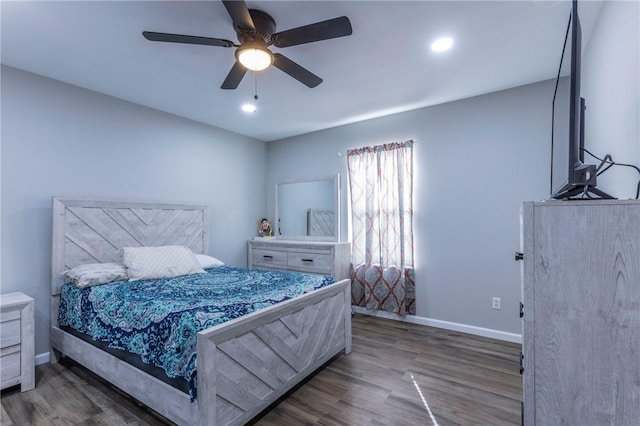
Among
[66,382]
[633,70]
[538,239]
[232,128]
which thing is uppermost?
[232,128]

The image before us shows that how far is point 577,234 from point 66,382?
3.39 meters

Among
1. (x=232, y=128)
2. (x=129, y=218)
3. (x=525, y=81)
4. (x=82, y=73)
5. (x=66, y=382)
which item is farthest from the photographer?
(x=232, y=128)

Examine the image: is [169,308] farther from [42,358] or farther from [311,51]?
[311,51]

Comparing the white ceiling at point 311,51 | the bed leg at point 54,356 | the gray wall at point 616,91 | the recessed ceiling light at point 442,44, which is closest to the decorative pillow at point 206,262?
the bed leg at point 54,356

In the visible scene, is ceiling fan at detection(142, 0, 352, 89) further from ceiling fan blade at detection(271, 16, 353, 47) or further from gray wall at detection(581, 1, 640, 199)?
gray wall at detection(581, 1, 640, 199)

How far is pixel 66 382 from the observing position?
2334 mm

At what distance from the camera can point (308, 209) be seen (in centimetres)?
448

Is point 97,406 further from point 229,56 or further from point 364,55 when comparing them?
point 364,55

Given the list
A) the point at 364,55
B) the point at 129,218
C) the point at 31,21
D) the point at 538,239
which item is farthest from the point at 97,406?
the point at 364,55

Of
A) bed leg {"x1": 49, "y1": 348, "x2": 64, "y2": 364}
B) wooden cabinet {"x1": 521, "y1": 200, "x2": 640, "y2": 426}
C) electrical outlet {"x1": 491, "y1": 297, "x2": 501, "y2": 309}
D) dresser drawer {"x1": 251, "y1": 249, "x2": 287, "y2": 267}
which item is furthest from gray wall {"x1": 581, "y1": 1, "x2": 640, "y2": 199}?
bed leg {"x1": 49, "y1": 348, "x2": 64, "y2": 364}

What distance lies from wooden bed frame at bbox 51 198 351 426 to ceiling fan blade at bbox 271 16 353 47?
168 centimetres

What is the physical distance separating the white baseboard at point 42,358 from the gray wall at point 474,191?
374cm

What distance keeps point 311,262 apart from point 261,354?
2.07m

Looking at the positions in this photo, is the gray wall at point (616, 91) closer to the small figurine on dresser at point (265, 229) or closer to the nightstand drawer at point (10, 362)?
the small figurine on dresser at point (265, 229)
